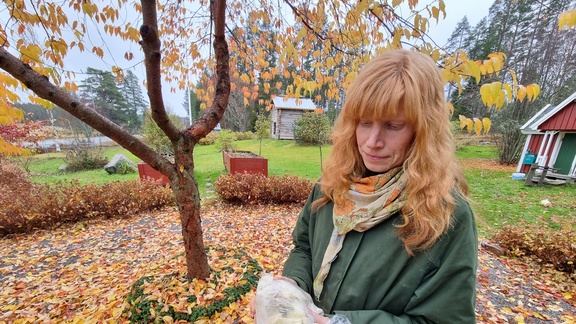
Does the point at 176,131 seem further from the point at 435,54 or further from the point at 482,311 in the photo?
the point at 482,311

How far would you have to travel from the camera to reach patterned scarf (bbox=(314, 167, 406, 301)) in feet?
3.08

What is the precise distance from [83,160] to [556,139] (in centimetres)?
2218

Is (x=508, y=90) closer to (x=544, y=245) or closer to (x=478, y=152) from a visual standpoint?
(x=544, y=245)

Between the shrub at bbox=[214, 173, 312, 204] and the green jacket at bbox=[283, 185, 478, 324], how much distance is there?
4.67m

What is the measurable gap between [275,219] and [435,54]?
404 cm

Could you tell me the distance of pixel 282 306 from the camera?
85 centimetres

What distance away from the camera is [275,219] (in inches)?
194

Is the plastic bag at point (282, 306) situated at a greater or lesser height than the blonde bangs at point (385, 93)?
lesser

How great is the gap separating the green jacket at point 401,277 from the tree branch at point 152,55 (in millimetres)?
1581

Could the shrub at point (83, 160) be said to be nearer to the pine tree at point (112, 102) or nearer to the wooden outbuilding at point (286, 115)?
the wooden outbuilding at point (286, 115)

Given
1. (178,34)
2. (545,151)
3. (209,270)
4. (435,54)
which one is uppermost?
(178,34)

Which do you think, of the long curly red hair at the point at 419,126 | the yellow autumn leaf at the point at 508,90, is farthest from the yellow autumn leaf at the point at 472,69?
the long curly red hair at the point at 419,126

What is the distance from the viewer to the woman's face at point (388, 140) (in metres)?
0.88

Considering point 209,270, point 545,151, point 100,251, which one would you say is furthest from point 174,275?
point 545,151
